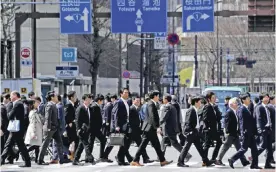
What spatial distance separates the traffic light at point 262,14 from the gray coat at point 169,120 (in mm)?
10958

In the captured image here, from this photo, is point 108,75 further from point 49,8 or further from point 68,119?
point 68,119

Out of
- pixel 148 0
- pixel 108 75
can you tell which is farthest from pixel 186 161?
pixel 108 75

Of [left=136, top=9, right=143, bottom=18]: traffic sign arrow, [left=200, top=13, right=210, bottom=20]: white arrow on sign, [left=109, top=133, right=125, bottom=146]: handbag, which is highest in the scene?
[left=136, top=9, right=143, bottom=18]: traffic sign arrow

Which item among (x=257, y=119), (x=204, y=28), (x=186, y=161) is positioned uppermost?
(x=204, y=28)

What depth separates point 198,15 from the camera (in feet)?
107

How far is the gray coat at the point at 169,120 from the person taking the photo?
20016 mm

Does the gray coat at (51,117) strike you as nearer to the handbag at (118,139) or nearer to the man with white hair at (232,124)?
the handbag at (118,139)

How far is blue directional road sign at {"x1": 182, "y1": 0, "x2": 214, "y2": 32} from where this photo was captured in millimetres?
32306

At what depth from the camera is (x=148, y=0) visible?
32.7 meters

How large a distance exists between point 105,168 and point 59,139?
1.47 metres

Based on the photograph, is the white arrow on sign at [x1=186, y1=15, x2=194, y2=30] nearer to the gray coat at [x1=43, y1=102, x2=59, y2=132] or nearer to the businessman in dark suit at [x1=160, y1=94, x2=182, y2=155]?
the businessman in dark suit at [x1=160, y1=94, x2=182, y2=155]

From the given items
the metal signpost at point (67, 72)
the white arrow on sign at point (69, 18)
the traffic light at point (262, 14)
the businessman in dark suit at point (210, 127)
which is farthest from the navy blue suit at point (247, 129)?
the metal signpost at point (67, 72)

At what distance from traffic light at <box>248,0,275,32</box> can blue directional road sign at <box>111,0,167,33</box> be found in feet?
13.5

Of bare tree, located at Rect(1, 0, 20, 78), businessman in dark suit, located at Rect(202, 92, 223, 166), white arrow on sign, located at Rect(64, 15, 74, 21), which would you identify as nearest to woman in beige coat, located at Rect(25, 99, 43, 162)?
businessman in dark suit, located at Rect(202, 92, 223, 166)
